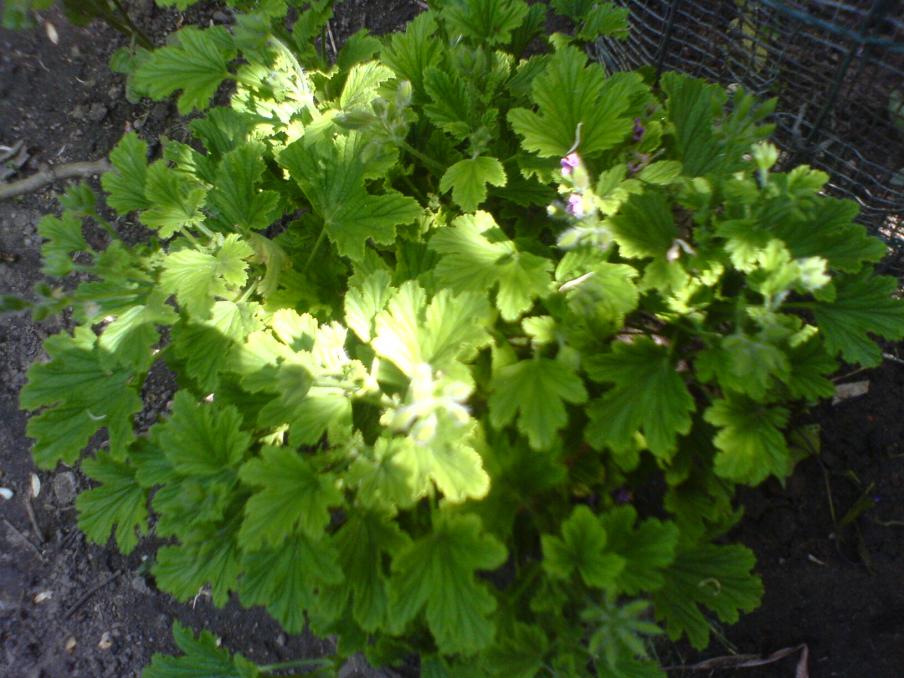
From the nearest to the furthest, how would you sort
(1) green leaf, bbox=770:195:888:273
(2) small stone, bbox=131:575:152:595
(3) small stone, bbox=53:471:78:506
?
(1) green leaf, bbox=770:195:888:273, (2) small stone, bbox=131:575:152:595, (3) small stone, bbox=53:471:78:506

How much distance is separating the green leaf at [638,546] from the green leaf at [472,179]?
2.91ft

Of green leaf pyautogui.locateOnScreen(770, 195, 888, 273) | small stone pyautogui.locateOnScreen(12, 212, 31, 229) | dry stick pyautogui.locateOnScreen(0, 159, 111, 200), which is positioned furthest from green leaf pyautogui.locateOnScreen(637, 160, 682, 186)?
small stone pyautogui.locateOnScreen(12, 212, 31, 229)

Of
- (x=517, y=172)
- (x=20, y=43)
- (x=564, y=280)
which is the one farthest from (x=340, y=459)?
(x=20, y=43)

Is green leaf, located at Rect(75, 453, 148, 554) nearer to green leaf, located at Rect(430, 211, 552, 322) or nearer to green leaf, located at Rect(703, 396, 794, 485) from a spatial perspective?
green leaf, located at Rect(430, 211, 552, 322)

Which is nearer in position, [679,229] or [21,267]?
[679,229]

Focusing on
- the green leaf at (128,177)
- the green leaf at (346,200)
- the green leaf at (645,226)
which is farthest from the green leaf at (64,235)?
the green leaf at (645,226)

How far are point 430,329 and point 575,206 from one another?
49cm

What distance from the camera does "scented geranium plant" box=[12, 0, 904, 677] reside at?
1.67 m

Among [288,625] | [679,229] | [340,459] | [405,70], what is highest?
[405,70]

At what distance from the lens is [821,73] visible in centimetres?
223

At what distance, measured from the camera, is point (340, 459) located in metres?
1.79

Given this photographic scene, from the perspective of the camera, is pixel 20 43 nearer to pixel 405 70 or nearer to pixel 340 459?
pixel 405 70

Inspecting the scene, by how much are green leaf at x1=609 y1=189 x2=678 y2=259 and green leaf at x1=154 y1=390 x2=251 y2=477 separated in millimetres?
1084

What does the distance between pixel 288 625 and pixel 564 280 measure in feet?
3.62
